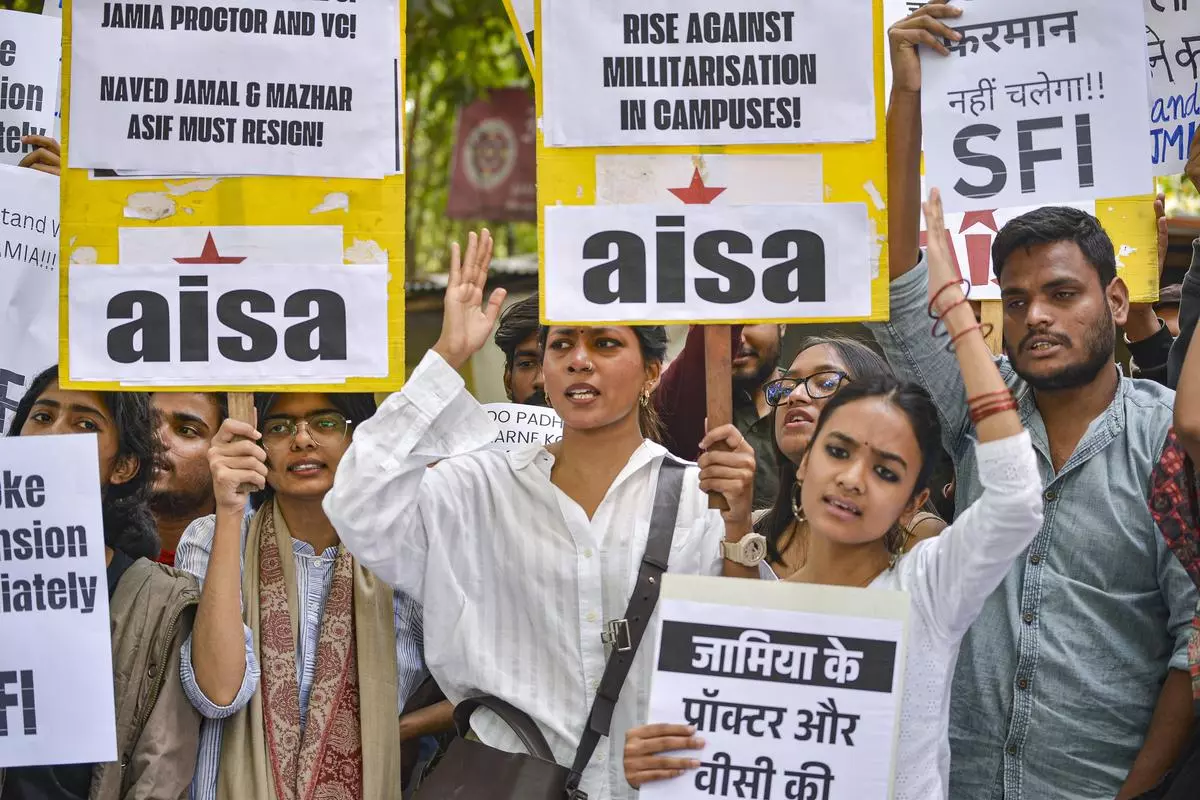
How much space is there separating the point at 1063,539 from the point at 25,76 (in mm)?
3899

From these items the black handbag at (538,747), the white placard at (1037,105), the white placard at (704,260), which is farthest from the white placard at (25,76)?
the white placard at (1037,105)

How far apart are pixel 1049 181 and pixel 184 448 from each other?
2.98 metres

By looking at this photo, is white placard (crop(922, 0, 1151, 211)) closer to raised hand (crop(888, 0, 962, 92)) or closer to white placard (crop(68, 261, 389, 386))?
raised hand (crop(888, 0, 962, 92))

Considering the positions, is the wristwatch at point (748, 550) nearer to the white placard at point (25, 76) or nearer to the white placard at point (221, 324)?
the white placard at point (221, 324)

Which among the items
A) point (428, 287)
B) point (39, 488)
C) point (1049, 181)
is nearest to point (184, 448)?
point (39, 488)

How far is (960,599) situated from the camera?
3.16m

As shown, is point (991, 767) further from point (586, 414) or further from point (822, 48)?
point (822, 48)

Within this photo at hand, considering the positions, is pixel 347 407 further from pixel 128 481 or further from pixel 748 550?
pixel 748 550

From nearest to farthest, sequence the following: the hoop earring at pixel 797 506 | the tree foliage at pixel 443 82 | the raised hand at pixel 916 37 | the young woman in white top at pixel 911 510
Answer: the young woman in white top at pixel 911 510 < the hoop earring at pixel 797 506 < the raised hand at pixel 916 37 < the tree foliage at pixel 443 82

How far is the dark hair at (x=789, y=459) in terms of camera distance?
395cm

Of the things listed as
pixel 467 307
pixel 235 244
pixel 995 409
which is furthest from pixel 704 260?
pixel 235 244

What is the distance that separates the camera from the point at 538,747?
3.41 metres

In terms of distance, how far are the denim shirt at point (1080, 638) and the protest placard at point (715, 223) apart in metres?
0.72

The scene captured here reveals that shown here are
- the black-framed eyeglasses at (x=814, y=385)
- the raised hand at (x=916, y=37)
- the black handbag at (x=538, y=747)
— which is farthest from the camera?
the black-framed eyeglasses at (x=814, y=385)
